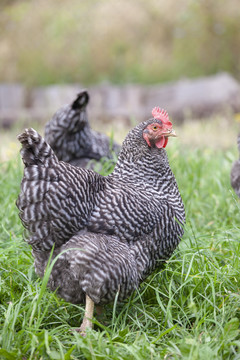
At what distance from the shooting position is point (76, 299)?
2.49 metres

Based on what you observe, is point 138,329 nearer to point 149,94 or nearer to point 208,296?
point 208,296

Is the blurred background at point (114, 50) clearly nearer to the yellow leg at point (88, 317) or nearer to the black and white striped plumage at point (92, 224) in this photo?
the black and white striped plumage at point (92, 224)

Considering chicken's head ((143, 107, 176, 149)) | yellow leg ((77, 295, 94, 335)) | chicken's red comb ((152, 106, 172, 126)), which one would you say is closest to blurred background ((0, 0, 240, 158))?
chicken's red comb ((152, 106, 172, 126))

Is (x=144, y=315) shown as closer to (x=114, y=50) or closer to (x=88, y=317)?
(x=88, y=317)

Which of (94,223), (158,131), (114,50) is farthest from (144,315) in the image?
(114,50)

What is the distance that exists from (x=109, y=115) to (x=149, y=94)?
253cm

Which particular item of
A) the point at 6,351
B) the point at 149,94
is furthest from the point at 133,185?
the point at 149,94

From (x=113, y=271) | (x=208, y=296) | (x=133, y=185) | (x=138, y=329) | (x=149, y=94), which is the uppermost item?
(x=149, y=94)

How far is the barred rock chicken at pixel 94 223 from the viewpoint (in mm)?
2354

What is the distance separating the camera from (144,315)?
2.59 m

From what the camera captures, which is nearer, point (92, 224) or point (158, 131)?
point (92, 224)

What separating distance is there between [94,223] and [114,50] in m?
12.4

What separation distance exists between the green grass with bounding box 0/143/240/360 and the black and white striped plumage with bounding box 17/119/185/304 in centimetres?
15

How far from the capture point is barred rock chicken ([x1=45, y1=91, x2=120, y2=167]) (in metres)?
4.55
